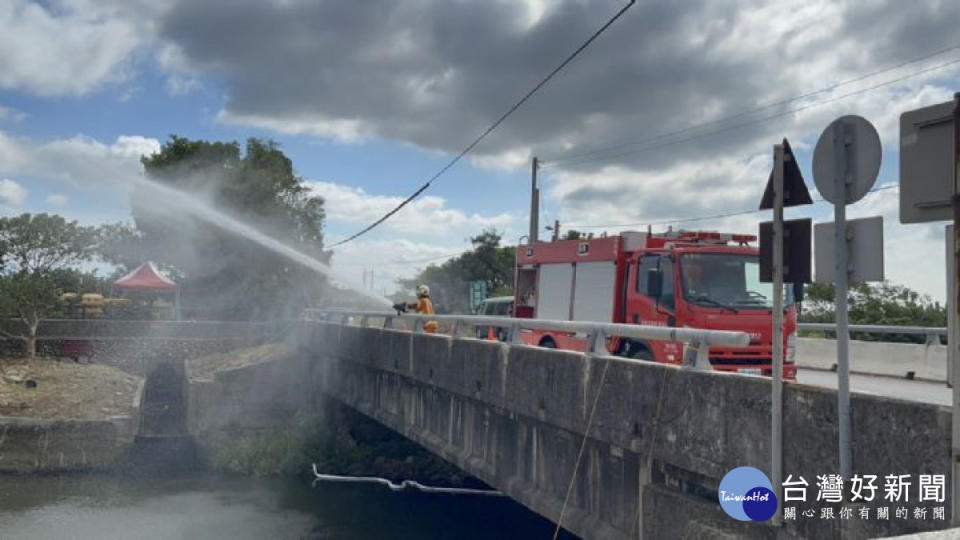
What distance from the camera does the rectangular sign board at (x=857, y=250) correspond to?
481 cm

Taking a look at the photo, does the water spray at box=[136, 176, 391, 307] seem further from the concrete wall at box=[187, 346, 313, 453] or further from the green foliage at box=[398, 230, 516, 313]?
the green foliage at box=[398, 230, 516, 313]

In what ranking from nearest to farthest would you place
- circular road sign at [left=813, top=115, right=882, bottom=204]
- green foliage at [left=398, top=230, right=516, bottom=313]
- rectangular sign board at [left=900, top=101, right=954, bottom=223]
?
1. rectangular sign board at [left=900, top=101, right=954, bottom=223]
2. circular road sign at [left=813, top=115, right=882, bottom=204]
3. green foliage at [left=398, top=230, right=516, bottom=313]

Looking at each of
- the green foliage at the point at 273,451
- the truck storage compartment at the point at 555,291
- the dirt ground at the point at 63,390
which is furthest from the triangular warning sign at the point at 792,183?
the dirt ground at the point at 63,390

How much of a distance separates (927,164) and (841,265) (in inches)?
30.1

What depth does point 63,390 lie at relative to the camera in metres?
24.2

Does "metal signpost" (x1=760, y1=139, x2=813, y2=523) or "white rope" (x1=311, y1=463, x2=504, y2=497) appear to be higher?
"metal signpost" (x1=760, y1=139, x2=813, y2=523)

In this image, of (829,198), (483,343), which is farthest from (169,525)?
(829,198)

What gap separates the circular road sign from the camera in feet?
16.1

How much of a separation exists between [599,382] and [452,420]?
4746 millimetres

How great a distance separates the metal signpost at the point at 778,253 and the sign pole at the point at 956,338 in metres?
1.05

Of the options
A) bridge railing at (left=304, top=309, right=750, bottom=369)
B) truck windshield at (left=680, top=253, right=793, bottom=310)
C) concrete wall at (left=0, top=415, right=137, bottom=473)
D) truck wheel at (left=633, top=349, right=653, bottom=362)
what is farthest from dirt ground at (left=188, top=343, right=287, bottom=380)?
truck windshield at (left=680, top=253, right=793, bottom=310)

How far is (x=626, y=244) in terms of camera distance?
493 inches

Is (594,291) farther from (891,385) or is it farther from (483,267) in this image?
(483,267)

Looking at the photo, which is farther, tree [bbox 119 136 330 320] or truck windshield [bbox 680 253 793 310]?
tree [bbox 119 136 330 320]
